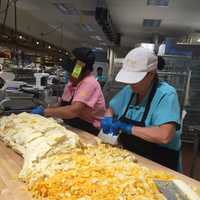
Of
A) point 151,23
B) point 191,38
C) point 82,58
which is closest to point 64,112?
point 82,58

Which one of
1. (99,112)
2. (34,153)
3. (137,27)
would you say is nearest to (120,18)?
(137,27)

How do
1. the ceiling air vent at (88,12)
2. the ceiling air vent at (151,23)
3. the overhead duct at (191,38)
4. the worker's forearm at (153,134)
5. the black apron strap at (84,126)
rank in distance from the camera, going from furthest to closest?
the overhead duct at (191,38) < the ceiling air vent at (151,23) < the ceiling air vent at (88,12) < the black apron strap at (84,126) < the worker's forearm at (153,134)

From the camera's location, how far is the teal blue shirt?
1.61 m

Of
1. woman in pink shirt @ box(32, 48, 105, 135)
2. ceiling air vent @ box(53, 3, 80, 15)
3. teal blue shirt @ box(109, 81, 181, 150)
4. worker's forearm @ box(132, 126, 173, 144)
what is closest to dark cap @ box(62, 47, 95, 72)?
woman in pink shirt @ box(32, 48, 105, 135)

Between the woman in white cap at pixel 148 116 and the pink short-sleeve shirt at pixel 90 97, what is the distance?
394 millimetres

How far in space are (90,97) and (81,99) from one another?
0.30ft

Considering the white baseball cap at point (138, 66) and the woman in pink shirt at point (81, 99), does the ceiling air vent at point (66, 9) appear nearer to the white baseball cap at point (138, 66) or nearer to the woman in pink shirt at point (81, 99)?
the woman in pink shirt at point (81, 99)

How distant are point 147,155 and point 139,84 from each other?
1.54ft

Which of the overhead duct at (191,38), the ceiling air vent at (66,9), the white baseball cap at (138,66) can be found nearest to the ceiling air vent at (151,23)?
the overhead duct at (191,38)

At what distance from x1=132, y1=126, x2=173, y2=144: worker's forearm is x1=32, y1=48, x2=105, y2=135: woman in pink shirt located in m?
0.65

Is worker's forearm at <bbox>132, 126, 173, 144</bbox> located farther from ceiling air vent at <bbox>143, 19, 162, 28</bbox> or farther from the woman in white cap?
ceiling air vent at <bbox>143, 19, 162, 28</bbox>

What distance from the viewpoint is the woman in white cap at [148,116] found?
161 cm

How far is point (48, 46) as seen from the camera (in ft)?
28.4

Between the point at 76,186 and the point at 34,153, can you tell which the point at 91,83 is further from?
the point at 76,186
